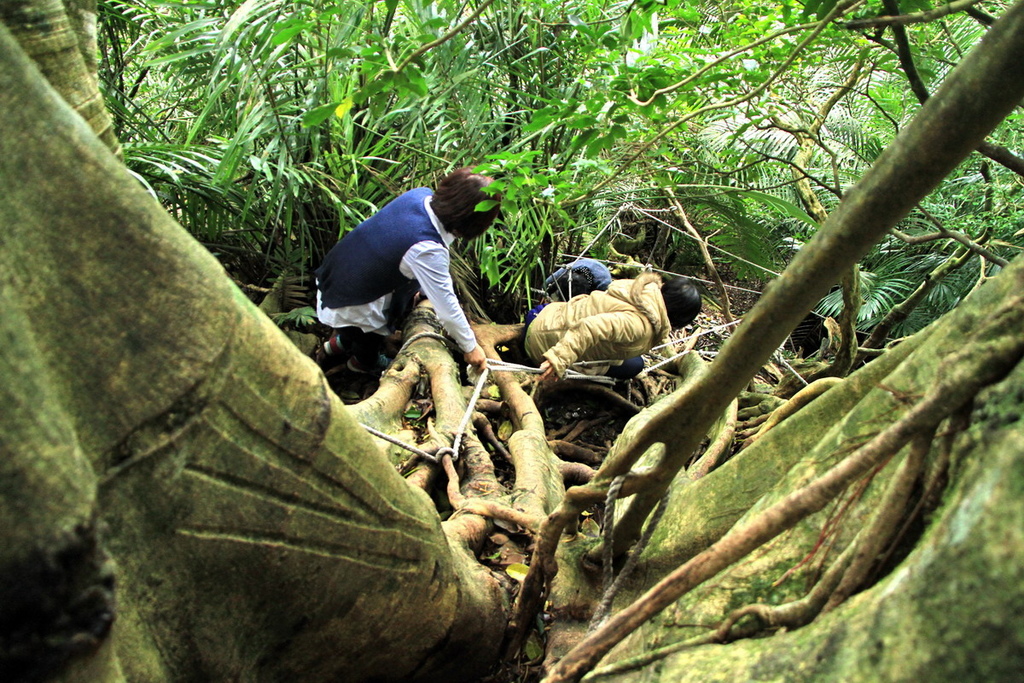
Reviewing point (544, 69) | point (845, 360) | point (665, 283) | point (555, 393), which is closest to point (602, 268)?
point (665, 283)

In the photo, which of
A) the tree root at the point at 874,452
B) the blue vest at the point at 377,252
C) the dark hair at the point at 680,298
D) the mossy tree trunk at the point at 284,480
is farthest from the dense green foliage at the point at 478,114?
the tree root at the point at 874,452

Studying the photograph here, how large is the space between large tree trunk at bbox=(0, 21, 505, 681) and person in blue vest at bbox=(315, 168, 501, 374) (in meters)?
1.77

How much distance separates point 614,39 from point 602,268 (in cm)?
257

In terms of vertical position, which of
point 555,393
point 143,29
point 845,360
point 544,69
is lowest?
point 555,393

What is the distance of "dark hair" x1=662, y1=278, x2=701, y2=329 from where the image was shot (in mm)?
3645

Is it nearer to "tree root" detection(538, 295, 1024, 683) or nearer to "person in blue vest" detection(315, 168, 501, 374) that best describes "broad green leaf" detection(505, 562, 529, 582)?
"tree root" detection(538, 295, 1024, 683)

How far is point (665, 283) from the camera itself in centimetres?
371

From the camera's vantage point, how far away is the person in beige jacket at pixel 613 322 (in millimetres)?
3461

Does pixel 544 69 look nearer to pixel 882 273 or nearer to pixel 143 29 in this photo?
pixel 143 29

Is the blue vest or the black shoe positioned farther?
the black shoe

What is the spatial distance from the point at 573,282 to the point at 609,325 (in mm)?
928

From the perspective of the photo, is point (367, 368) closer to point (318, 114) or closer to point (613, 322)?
point (613, 322)

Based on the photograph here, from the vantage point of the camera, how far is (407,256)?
9.68 feet

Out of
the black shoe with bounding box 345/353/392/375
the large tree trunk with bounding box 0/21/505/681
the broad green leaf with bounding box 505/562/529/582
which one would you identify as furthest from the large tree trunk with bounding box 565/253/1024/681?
the black shoe with bounding box 345/353/392/375
